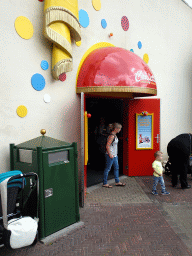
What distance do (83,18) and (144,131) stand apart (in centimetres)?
368

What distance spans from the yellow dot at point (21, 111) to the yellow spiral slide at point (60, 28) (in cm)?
98

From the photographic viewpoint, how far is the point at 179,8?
29.2 ft

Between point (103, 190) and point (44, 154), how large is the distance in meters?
2.91

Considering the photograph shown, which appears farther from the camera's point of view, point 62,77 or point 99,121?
point 99,121

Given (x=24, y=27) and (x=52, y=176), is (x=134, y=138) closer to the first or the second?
(x=52, y=176)

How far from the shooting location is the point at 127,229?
12.7 feet

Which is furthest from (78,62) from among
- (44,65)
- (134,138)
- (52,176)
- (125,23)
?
(52,176)

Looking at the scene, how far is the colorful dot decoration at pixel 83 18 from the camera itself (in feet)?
18.2

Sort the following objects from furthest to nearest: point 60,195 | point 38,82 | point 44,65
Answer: point 44,65, point 38,82, point 60,195

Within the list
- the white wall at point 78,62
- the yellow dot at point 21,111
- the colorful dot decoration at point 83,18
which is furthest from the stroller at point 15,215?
the colorful dot decoration at point 83,18

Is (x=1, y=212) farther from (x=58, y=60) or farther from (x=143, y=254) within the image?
(x=58, y=60)

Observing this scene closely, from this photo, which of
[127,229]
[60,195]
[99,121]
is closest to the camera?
[60,195]

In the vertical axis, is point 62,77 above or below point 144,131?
above

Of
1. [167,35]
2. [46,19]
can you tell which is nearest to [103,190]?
[46,19]
